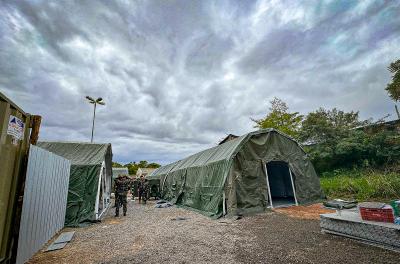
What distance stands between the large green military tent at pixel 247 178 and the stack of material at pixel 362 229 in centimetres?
353

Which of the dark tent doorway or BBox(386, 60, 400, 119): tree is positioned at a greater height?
BBox(386, 60, 400, 119): tree

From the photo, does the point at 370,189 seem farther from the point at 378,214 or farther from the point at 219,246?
the point at 219,246

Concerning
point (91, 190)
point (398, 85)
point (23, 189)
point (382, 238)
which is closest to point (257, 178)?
point (382, 238)

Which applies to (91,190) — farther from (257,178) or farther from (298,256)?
(298,256)

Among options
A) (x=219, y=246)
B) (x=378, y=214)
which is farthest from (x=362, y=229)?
(x=219, y=246)

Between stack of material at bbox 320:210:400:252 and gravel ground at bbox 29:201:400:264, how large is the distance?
7.6 inches

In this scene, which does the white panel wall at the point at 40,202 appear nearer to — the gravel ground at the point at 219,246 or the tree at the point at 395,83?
the gravel ground at the point at 219,246

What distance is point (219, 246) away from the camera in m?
4.70

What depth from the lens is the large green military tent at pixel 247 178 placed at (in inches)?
334

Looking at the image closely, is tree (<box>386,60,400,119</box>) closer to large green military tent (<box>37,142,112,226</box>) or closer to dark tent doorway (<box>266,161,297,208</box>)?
dark tent doorway (<box>266,161,297,208</box>)

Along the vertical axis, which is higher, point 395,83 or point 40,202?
point 395,83

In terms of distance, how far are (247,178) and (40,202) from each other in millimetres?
7113

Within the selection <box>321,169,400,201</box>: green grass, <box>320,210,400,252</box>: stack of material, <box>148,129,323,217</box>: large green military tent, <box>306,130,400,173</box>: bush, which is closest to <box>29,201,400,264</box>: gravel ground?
<box>320,210,400,252</box>: stack of material

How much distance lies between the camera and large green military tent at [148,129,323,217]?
849 cm
